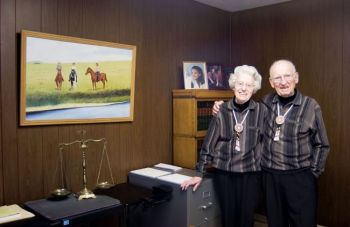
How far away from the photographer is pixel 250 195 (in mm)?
2344

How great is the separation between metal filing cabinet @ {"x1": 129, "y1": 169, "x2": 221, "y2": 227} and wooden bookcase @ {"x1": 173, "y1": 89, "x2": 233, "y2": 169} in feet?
0.89

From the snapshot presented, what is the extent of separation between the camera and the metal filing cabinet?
245 centimetres

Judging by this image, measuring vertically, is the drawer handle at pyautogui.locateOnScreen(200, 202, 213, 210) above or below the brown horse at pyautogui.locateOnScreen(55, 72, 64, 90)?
below

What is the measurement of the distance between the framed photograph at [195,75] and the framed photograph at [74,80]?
0.58 m

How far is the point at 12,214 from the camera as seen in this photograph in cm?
184

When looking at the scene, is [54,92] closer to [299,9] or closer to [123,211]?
[123,211]

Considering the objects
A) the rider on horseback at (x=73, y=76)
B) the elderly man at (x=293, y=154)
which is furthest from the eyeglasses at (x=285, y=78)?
the rider on horseback at (x=73, y=76)

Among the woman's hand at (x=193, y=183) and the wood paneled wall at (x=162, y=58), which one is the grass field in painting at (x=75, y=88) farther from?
the woman's hand at (x=193, y=183)

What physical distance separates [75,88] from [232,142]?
1153mm

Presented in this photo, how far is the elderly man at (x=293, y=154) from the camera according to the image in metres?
2.26

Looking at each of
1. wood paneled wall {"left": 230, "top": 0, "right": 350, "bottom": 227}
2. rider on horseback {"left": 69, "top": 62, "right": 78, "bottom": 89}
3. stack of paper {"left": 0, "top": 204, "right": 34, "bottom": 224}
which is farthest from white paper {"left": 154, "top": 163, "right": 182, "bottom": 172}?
wood paneled wall {"left": 230, "top": 0, "right": 350, "bottom": 227}

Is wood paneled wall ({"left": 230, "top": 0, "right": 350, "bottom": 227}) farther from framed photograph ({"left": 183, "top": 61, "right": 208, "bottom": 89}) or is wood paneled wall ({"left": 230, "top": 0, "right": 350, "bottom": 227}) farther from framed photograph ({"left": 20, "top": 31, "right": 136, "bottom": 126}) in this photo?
framed photograph ({"left": 20, "top": 31, "right": 136, "bottom": 126})

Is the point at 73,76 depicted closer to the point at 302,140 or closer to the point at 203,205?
→ the point at 203,205

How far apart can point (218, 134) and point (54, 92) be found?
1.16 meters
